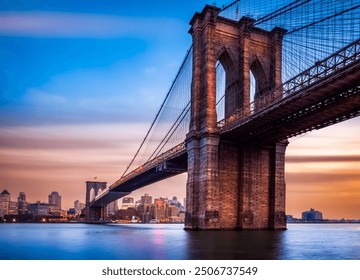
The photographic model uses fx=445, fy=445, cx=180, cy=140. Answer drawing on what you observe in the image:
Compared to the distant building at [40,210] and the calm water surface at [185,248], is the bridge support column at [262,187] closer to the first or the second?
the calm water surface at [185,248]

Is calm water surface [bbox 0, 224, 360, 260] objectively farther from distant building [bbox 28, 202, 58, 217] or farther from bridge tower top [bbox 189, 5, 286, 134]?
distant building [bbox 28, 202, 58, 217]

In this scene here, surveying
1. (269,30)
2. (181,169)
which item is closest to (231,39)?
(269,30)

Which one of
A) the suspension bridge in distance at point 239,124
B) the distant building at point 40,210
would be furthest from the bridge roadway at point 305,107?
the distant building at point 40,210

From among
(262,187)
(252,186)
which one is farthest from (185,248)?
(262,187)

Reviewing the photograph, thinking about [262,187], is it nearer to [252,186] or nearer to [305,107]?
[252,186]

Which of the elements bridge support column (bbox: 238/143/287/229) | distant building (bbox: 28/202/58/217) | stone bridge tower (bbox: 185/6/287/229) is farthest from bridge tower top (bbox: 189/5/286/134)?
distant building (bbox: 28/202/58/217)

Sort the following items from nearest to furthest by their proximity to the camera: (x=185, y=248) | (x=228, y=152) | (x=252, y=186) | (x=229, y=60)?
(x=185, y=248) → (x=228, y=152) → (x=252, y=186) → (x=229, y=60)
